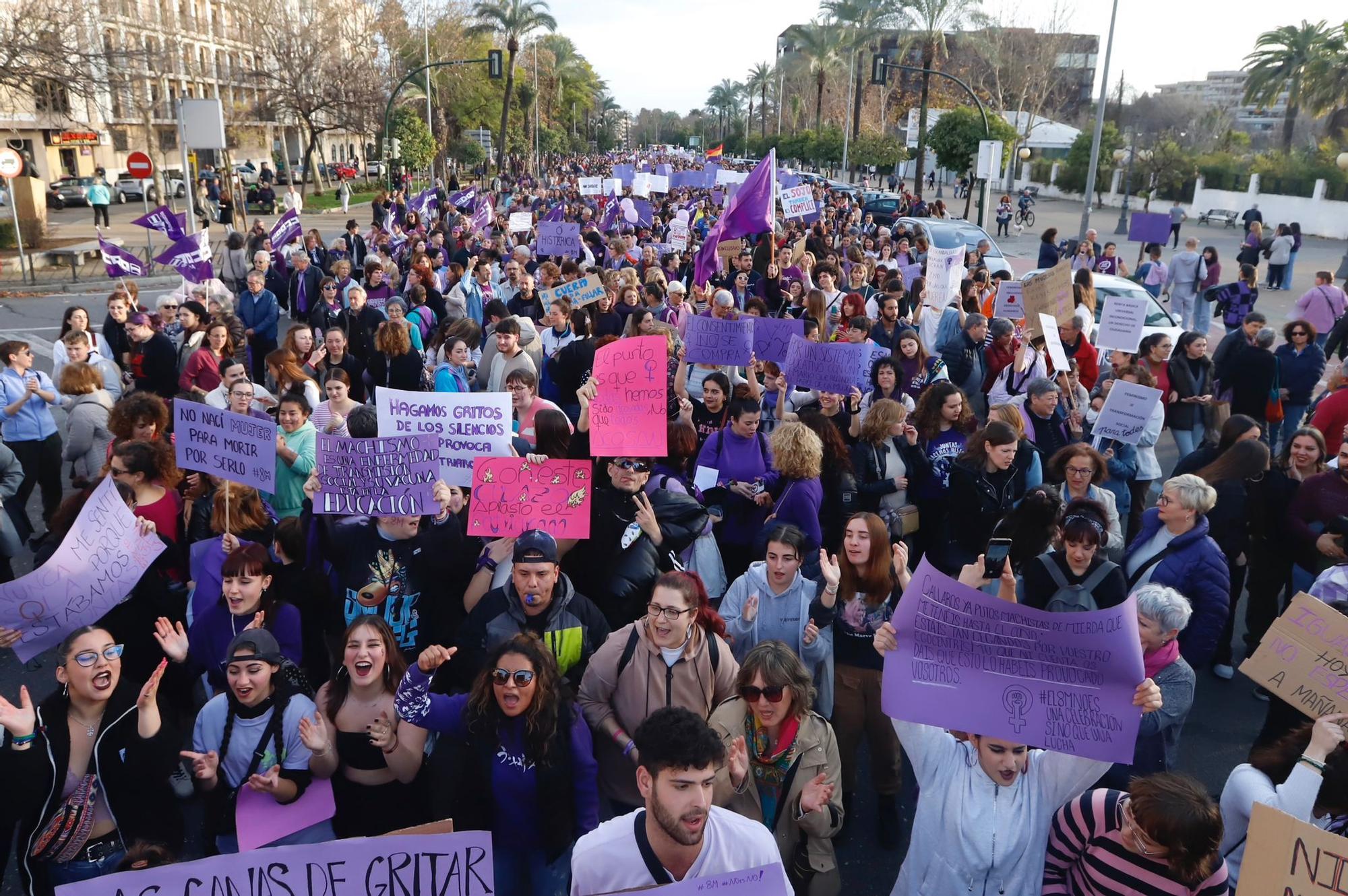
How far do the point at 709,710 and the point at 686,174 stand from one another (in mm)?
24743

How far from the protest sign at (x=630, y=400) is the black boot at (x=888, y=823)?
2097 mm

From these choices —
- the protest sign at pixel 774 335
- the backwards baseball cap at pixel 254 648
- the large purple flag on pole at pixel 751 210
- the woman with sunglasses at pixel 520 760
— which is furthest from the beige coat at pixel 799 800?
the large purple flag on pole at pixel 751 210

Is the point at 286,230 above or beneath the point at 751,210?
beneath

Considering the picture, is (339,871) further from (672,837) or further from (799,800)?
(799,800)

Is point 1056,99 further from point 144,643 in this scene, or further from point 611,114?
point 611,114

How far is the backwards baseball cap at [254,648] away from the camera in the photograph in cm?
344

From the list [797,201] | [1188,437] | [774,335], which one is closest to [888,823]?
Answer: [774,335]

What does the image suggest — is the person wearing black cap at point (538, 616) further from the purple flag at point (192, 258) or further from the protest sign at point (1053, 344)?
the purple flag at point (192, 258)

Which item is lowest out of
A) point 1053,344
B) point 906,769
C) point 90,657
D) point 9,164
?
point 906,769

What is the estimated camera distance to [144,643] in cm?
462

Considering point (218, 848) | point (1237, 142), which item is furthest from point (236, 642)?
point (1237, 142)

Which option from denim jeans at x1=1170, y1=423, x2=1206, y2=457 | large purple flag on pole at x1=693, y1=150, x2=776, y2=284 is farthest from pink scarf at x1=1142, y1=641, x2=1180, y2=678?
large purple flag on pole at x1=693, y1=150, x2=776, y2=284

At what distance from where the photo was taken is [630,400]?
5.61 metres

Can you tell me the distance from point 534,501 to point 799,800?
6.33 ft
